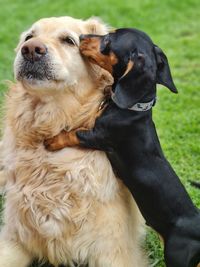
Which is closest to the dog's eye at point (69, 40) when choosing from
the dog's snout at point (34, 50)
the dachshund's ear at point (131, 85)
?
the dog's snout at point (34, 50)

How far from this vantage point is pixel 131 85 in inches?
130

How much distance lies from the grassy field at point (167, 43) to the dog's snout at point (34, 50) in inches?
60.8

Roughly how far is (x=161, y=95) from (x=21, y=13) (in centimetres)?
329

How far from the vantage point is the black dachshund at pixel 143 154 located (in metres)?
3.29

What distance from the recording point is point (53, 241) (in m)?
3.34

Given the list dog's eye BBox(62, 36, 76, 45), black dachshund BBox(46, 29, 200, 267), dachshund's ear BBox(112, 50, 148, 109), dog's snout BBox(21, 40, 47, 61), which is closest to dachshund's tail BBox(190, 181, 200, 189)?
black dachshund BBox(46, 29, 200, 267)

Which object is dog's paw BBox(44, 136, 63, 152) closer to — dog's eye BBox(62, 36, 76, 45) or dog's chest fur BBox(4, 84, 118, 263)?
dog's chest fur BBox(4, 84, 118, 263)

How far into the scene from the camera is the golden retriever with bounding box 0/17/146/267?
10.8ft

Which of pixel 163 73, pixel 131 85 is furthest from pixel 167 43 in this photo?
pixel 131 85

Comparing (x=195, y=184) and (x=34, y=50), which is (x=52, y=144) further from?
(x=195, y=184)

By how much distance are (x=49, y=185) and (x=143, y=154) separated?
592mm

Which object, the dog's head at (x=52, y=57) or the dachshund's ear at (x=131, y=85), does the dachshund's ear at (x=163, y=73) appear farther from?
the dog's head at (x=52, y=57)

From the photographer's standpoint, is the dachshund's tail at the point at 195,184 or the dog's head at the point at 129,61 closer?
the dog's head at the point at 129,61

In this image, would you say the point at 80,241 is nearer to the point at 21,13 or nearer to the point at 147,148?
the point at 147,148
